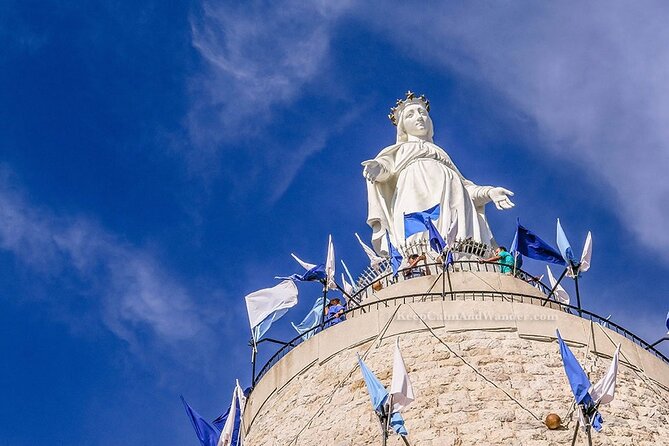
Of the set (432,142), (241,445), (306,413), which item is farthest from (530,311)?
(432,142)

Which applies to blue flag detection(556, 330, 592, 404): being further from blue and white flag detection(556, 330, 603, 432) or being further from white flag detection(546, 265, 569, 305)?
white flag detection(546, 265, 569, 305)

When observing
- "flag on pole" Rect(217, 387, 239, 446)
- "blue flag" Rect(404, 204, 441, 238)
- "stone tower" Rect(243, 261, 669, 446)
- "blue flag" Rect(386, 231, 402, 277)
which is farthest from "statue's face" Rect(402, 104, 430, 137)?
"flag on pole" Rect(217, 387, 239, 446)

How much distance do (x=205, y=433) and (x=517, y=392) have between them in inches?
206

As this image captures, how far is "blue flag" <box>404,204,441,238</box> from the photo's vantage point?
21.5 m

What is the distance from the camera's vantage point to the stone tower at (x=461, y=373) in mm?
15383

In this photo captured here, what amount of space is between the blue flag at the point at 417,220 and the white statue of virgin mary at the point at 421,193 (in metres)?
0.31

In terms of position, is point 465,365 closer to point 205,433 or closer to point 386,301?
point 386,301

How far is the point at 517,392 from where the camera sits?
52.0ft

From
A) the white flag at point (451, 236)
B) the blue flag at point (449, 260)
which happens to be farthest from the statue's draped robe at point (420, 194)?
the blue flag at point (449, 260)

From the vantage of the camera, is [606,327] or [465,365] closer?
[465,365]

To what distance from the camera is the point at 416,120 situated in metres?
26.5

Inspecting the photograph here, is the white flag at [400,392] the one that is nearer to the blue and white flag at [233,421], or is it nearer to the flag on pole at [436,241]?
the blue and white flag at [233,421]

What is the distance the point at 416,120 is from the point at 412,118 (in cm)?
12

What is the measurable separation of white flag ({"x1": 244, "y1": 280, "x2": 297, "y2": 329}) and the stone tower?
147 cm
